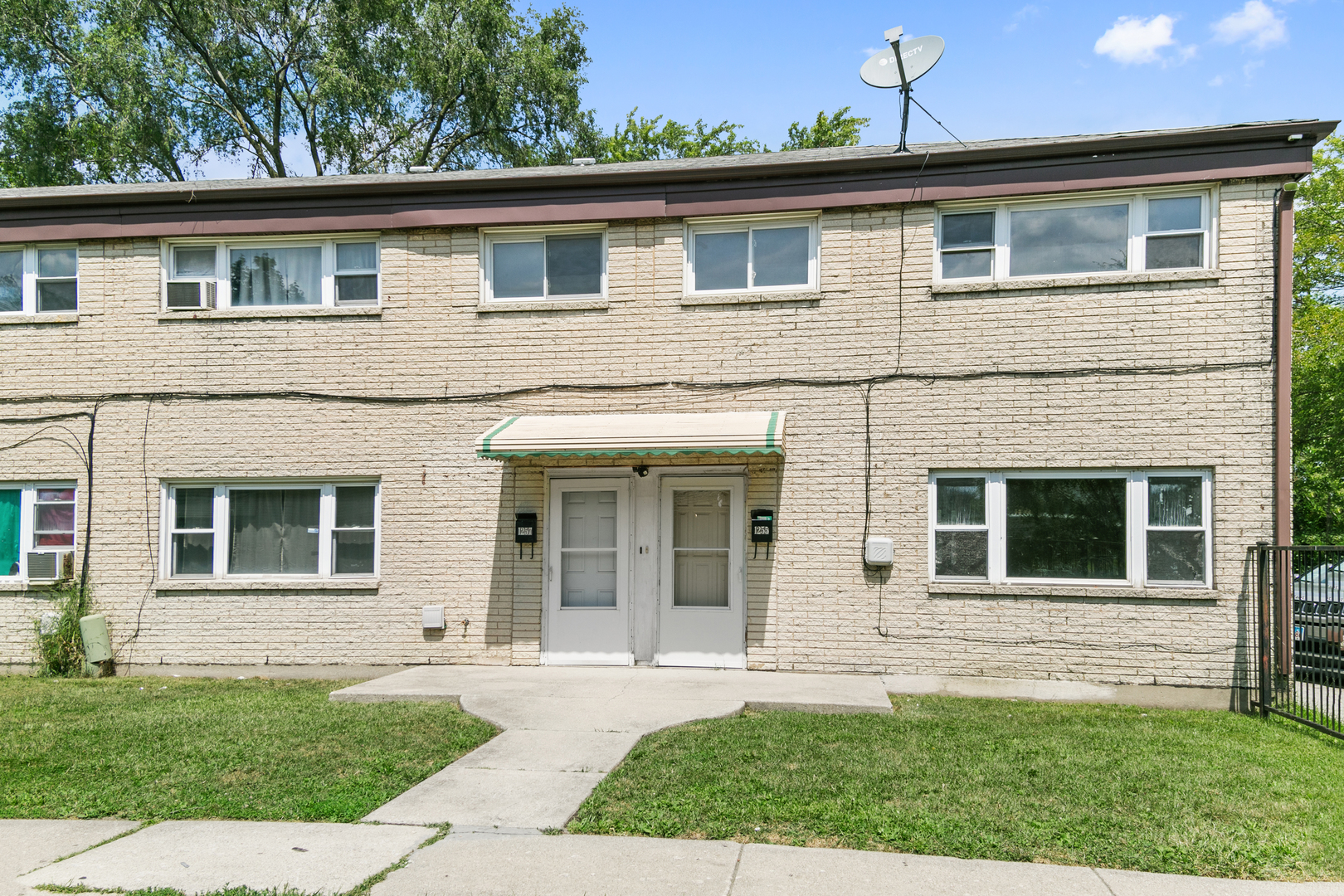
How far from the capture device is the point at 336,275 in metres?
11.3

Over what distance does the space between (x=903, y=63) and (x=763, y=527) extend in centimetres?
553

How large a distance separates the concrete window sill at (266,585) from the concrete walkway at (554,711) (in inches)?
48.0

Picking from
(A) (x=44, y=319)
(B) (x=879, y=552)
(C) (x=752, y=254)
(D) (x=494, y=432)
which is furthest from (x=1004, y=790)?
(A) (x=44, y=319)

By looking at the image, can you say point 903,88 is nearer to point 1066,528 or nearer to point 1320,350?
point 1066,528

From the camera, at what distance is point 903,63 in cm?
1095

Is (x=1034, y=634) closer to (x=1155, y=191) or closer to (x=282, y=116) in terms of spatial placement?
(x=1155, y=191)

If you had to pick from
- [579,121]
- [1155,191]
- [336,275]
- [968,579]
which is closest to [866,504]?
[968,579]

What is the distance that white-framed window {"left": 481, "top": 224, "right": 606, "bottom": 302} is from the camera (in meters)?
11.0

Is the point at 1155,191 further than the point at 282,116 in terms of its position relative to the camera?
No

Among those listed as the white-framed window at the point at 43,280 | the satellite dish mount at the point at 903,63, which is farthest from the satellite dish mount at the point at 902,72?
the white-framed window at the point at 43,280

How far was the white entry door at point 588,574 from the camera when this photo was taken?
10.7m

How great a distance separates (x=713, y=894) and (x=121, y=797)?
13.3 ft

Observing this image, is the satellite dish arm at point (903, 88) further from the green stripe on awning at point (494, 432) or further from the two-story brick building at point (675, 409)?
the green stripe on awning at point (494, 432)

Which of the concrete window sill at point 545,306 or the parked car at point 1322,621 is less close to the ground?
the concrete window sill at point 545,306
